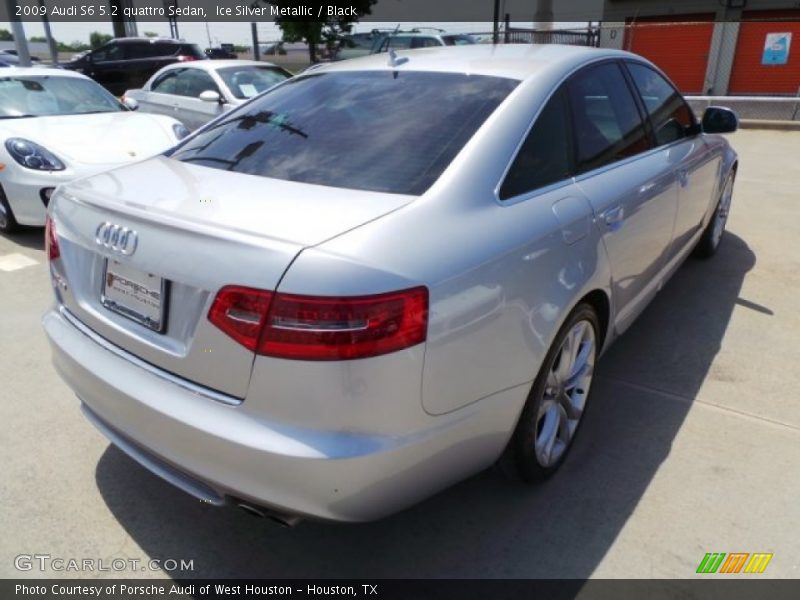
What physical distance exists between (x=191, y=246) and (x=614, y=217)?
1691 mm

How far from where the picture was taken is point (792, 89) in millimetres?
14430

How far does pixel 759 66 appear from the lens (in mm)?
15078

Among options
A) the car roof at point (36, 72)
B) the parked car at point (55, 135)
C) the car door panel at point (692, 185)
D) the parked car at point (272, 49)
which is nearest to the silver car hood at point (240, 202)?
the car door panel at point (692, 185)

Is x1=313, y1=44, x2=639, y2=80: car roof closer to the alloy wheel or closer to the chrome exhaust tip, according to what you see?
the alloy wheel

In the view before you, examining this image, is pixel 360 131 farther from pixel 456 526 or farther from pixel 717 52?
pixel 717 52

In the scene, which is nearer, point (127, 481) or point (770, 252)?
point (127, 481)

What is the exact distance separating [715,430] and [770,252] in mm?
3044

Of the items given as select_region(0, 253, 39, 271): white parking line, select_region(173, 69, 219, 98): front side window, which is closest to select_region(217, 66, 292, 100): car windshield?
select_region(173, 69, 219, 98): front side window

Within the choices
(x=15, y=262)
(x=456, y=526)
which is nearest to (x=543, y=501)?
(x=456, y=526)

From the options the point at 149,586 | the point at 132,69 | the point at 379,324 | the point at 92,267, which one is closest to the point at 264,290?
the point at 379,324

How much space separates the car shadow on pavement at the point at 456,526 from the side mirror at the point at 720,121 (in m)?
1.97

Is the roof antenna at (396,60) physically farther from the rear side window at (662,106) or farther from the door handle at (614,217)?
the rear side window at (662,106)

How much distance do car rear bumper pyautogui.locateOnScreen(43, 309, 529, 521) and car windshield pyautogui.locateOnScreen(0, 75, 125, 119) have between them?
5.12m

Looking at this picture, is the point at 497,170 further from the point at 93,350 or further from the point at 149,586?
the point at 149,586
